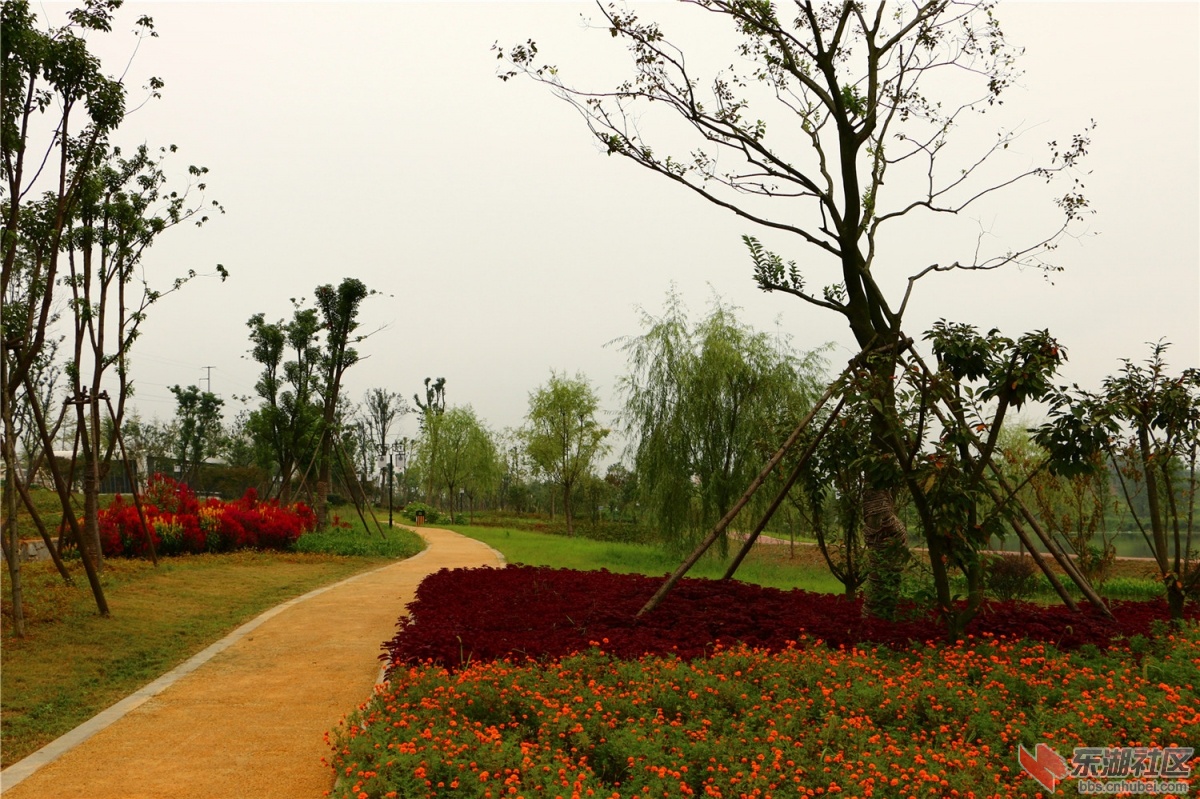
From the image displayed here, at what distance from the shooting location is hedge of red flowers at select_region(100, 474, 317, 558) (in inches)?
513

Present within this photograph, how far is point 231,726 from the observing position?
4852 mm

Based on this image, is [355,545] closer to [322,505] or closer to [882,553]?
[322,505]

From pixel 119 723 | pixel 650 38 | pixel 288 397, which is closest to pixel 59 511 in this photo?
pixel 288 397

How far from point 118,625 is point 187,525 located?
701cm

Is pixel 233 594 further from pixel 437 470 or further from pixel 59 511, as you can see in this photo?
pixel 437 470

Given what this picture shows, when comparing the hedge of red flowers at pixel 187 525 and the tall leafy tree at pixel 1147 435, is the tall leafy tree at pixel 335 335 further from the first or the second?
the tall leafy tree at pixel 1147 435

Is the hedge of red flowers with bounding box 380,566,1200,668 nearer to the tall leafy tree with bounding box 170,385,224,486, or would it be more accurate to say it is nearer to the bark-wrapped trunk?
the bark-wrapped trunk

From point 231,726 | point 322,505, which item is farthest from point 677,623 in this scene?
point 322,505

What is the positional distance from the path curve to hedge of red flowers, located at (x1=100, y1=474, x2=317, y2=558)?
641cm

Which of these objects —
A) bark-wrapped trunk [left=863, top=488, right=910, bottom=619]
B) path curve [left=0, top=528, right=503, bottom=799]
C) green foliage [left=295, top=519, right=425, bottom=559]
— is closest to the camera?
path curve [left=0, top=528, right=503, bottom=799]

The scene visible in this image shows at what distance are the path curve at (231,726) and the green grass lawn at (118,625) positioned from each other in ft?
0.99

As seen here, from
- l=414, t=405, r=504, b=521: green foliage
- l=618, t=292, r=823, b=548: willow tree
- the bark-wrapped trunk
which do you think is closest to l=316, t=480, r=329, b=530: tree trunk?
l=618, t=292, r=823, b=548: willow tree

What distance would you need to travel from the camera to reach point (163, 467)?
40.5 metres

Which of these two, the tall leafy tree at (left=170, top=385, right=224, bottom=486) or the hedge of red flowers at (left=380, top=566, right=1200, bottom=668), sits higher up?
the tall leafy tree at (left=170, top=385, right=224, bottom=486)
